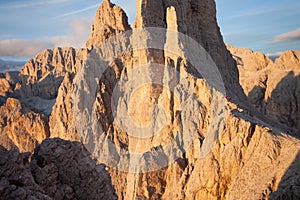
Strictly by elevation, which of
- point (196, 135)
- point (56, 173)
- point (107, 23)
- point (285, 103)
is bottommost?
point (196, 135)

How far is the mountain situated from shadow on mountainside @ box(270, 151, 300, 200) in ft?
0.20

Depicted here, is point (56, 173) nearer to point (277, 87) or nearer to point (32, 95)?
point (277, 87)

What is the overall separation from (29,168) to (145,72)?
93.1ft

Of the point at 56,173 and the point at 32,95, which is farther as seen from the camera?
the point at 32,95

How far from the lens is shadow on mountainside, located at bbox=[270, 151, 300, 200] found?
19.0m

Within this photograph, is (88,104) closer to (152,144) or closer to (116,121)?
(116,121)

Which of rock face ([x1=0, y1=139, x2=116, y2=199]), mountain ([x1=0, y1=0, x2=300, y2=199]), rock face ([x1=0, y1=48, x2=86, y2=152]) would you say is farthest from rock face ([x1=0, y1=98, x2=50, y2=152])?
rock face ([x1=0, y1=139, x2=116, y2=199])

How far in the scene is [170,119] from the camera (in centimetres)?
3706

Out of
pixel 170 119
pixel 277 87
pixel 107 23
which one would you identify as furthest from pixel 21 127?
pixel 277 87

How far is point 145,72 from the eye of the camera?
40.2m

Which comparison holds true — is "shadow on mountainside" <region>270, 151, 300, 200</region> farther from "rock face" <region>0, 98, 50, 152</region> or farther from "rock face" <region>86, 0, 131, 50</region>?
"rock face" <region>0, 98, 50, 152</region>

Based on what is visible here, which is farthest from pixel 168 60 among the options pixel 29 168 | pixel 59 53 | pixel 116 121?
pixel 59 53

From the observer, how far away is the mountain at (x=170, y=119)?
2390 cm

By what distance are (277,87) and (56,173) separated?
61995mm
